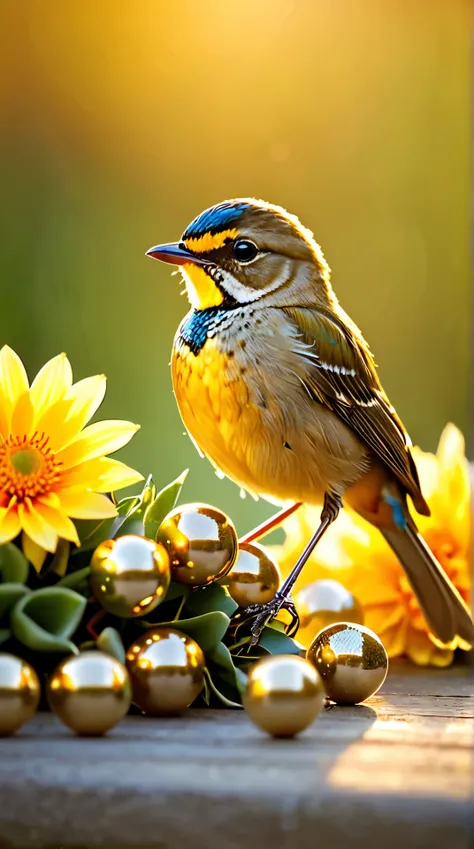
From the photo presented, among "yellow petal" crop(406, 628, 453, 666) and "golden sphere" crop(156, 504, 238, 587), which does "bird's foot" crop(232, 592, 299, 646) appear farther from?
"yellow petal" crop(406, 628, 453, 666)

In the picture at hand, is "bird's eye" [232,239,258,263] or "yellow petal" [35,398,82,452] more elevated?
"bird's eye" [232,239,258,263]

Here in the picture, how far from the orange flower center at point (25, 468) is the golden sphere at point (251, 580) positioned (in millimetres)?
188

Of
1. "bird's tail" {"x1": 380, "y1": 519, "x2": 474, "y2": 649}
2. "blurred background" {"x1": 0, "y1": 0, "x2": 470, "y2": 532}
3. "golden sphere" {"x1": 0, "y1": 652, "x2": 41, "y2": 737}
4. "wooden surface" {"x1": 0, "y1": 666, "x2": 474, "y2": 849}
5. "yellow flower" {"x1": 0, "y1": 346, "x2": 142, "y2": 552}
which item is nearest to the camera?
"wooden surface" {"x1": 0, "y1": 666, "x2": 474, "y2": 849}

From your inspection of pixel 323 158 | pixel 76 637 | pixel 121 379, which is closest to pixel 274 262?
pixel 76 637

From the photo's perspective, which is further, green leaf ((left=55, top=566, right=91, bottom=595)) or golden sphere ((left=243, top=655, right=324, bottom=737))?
green leaf ((left=55, top=566, right=91, bottom=595))

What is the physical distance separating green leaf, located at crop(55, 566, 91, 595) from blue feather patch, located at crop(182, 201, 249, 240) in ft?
1.14

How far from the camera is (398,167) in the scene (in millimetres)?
2254

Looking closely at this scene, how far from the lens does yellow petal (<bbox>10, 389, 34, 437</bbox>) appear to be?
812 mm

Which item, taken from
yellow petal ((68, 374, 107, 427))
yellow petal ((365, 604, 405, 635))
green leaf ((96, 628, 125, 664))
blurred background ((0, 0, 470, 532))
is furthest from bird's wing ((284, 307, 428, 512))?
blurred background ((0, 0, 470, 532))

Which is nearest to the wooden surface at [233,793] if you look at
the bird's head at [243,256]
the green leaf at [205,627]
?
the green leaf at [205,627]

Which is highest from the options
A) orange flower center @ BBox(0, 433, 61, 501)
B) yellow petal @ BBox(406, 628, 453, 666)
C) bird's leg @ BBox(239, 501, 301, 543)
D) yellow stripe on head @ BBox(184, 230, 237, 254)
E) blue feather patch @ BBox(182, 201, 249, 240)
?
blue feather patch @ BBox(182, 201, 249, 240)

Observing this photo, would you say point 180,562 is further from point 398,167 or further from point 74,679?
point 398,167

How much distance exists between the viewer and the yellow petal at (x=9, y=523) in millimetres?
764

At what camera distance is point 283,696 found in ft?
2.28
